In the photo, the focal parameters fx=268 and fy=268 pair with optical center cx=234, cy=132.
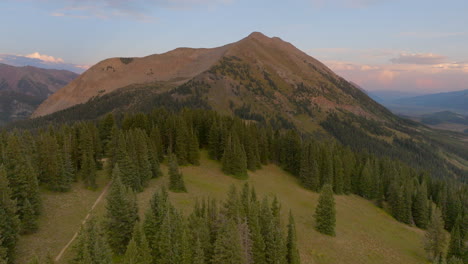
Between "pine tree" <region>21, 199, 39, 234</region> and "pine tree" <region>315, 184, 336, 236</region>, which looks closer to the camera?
"pine tree" <region>21, 199, 39, 234</region>

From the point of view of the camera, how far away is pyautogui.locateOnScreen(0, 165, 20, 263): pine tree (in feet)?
98.1

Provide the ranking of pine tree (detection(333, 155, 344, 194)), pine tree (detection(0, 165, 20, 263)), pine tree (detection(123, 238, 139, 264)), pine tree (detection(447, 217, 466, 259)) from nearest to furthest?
pine tree (detection(123, 238, 139, 264)) → pine tree (detection(0, 165, 20, 263)) → pine tree (detection(447, 217, 466, 259)) → pine tree (detection(333, 155, 344, 194))

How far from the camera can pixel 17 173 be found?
124 ft

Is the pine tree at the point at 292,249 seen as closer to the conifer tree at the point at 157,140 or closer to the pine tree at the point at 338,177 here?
the conifer tree at the point at 157,140

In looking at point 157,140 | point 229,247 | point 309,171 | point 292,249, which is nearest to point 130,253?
point 229,247

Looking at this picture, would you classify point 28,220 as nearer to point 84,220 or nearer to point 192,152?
point 84,220

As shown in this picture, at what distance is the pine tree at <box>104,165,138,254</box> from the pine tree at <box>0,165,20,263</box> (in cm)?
969

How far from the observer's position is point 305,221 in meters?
57.7

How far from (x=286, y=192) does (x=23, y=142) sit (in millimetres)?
59491

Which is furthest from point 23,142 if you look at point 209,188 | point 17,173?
point 209,188

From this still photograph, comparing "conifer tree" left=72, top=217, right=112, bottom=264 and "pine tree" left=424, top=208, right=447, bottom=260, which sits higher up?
"conifer tree" left=72, top=217, right=112, bottom=264

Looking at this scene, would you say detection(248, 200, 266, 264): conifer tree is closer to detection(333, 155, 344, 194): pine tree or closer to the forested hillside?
the forested hillside

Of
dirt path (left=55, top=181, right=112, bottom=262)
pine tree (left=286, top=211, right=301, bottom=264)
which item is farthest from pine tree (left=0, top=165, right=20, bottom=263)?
pine tree (left=286, top=211, right=301, bottom=264)

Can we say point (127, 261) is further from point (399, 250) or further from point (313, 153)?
point (313, 153)
